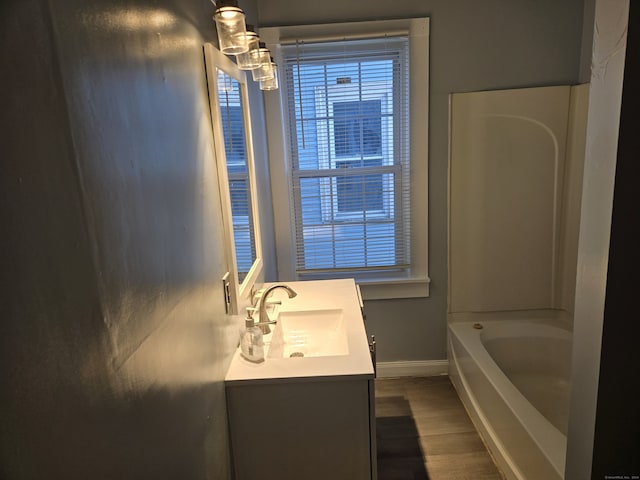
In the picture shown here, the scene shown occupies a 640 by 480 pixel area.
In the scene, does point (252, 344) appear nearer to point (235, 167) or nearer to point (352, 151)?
point (235, 167)

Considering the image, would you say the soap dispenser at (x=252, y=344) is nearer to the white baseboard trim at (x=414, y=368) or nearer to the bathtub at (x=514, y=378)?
the bathtub at (x=514, y=378)

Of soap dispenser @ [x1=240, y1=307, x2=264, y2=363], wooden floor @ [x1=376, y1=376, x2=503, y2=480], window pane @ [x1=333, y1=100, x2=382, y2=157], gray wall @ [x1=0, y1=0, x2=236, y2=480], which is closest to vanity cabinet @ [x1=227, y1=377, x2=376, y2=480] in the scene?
soap dispenser @ [x1=240, y1=307, x2=264, y2=363]

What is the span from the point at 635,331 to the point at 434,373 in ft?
6.79

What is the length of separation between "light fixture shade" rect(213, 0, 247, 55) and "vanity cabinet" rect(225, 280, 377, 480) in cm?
104

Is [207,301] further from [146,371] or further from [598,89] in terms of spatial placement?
[598,89]

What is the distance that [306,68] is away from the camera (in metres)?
2.50

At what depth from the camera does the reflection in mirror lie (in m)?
1.48

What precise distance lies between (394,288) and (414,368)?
1.97 feet

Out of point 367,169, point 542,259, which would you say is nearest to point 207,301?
point 367,169

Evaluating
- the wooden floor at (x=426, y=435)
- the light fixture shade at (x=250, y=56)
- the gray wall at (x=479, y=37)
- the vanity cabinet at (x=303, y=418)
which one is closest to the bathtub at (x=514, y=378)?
the wooden floor at (x=426, y=435)

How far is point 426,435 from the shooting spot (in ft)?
7.44

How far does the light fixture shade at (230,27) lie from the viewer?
4.01ft

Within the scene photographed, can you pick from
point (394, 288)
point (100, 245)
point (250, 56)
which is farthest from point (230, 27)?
point (394, 288)

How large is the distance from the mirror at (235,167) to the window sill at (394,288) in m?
0.94
